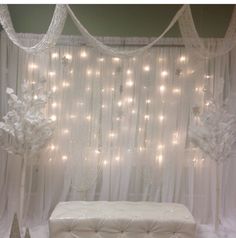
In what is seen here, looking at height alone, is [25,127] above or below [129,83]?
below

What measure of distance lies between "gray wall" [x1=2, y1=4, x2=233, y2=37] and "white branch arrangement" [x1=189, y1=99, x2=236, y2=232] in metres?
1.02

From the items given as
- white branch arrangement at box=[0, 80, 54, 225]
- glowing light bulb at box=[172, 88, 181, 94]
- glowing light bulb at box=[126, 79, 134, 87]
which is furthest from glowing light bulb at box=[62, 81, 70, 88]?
glowing light bulb at box=[172, 88, 181, 94]

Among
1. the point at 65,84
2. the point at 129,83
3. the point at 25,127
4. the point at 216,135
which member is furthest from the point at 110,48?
the point at 216,135

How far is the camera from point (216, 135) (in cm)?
377

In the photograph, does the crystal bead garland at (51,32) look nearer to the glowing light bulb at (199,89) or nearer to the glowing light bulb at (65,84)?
the glowing light bulb at (65,84)

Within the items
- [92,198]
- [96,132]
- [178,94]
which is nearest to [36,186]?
[92,198]

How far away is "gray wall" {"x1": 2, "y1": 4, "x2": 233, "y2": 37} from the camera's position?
418 cm

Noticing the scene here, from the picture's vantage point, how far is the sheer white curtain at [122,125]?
415 cm

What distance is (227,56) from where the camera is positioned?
163 inches

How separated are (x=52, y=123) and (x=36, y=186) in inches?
34.5

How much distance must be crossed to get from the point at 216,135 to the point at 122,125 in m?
1.08

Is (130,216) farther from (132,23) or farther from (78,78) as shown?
(132,23)

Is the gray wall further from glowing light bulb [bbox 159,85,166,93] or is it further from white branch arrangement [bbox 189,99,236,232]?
white branch arrangement [bbox 189,99,236,232]

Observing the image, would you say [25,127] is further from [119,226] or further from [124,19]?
[124,19]
